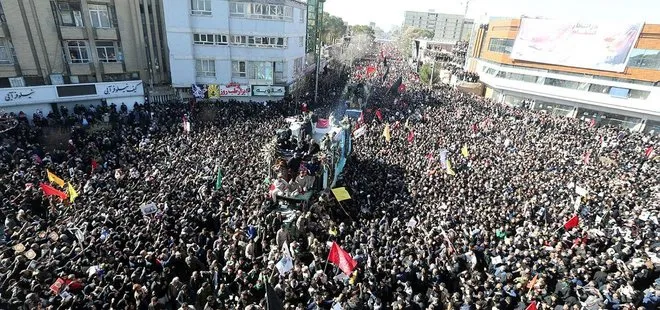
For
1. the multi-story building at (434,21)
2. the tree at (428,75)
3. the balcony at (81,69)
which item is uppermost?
the multi-story building at (434,21)

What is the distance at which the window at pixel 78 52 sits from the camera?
983 inches

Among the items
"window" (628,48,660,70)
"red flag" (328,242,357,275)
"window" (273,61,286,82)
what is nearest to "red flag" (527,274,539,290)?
"red flag" (328,242,357,275)

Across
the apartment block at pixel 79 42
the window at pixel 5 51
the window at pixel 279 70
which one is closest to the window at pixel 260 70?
the window at pixel 279 70

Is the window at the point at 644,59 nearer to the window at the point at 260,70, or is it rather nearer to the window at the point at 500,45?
the window at the point at 500,45

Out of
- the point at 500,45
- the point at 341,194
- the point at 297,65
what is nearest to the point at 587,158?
the point at 341,194

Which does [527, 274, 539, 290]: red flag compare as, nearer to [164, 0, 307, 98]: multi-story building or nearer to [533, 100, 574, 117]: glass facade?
[164, 0, 307, 98]: multi-story building

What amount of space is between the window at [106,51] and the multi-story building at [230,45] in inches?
162

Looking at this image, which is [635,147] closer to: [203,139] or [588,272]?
[588,272]

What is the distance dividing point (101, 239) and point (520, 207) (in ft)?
48.0

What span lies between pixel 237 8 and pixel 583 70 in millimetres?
32556

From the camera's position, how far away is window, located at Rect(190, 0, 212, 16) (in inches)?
1055

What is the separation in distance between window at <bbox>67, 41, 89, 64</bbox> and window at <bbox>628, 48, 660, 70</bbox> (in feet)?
148

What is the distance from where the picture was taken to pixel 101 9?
83.7ft

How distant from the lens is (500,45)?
1598 inches
